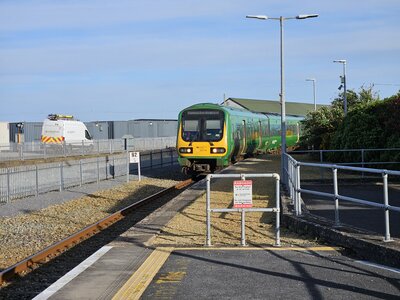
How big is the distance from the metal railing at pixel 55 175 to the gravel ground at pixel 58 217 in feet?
1.72

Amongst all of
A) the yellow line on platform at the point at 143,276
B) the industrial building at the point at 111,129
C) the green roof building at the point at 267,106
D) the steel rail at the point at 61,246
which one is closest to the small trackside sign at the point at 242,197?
the yellow line on platform at the point at 143,276

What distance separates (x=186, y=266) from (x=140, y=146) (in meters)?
45.9

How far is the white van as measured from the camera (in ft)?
145

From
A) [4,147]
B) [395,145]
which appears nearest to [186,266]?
[395,145]

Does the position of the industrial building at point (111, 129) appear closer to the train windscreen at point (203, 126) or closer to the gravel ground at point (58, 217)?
the train windscreen at point (203, 126)

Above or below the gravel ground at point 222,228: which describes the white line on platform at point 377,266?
above

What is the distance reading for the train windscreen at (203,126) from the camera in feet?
80.7

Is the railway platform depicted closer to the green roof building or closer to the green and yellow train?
the green and yellow train

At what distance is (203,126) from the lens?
24750mm

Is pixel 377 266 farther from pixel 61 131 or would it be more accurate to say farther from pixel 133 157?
pixel 61 131

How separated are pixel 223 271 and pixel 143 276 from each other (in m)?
1.03

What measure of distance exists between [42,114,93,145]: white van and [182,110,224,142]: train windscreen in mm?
20248

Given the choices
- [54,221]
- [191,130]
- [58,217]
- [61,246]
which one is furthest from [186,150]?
[61,246]

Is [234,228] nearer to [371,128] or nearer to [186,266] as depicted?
[186,266]
